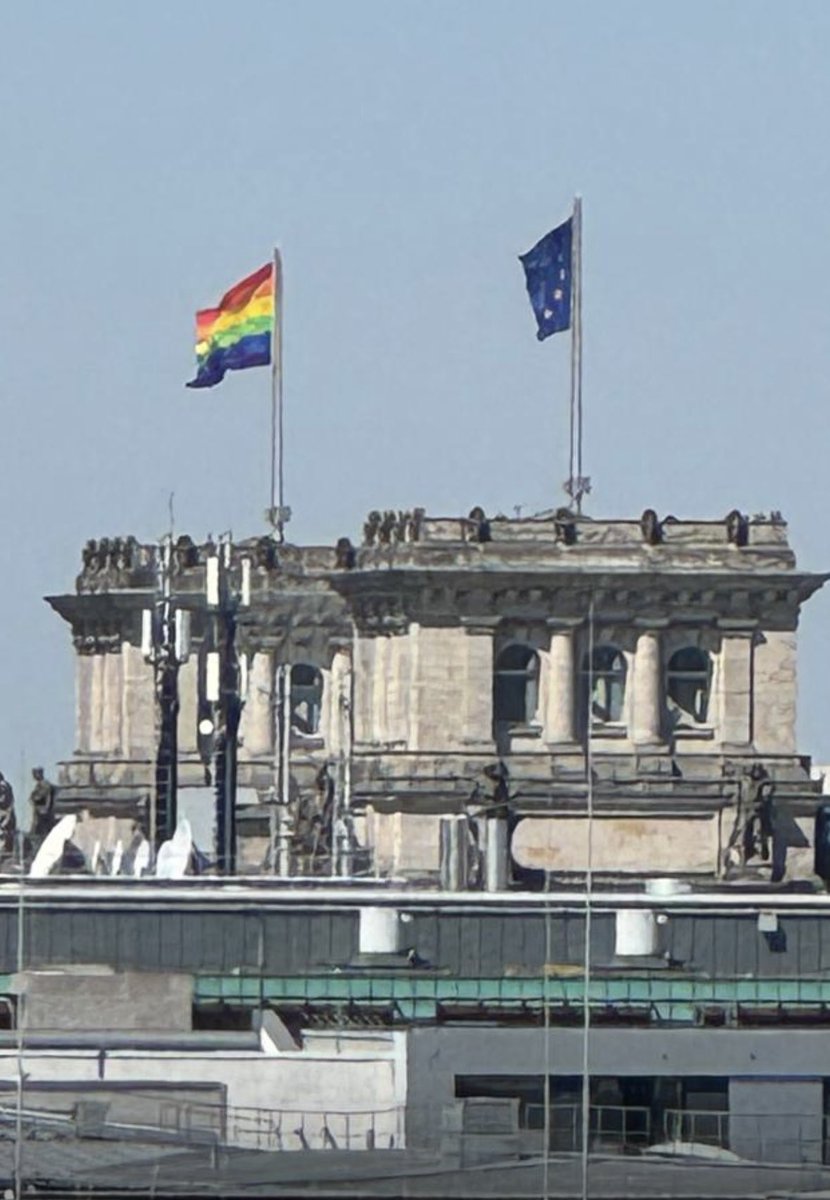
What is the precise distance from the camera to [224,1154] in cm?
9575

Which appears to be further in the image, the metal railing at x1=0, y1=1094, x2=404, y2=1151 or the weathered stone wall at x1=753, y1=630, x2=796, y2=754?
the weathered stone wall at x1=753, y1=630, x2=796, y2=754

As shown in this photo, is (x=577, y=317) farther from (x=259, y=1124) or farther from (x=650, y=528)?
(x=259, y=1124)

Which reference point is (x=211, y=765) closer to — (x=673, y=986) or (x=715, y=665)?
(x=715, y=665)

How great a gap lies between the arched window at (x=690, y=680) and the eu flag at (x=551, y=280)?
354 inches

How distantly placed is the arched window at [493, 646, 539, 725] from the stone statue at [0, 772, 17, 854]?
1434 cm

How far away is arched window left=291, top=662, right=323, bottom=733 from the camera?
188m

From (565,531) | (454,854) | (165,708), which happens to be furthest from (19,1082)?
(565,531)

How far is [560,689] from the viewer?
171125 mm

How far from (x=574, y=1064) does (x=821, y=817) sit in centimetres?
6713

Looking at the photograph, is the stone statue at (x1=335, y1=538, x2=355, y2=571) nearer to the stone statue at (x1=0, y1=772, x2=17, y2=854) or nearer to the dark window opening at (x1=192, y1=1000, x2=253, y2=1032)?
the stone statue at (x1=0, y1=772, x2=17, y2=854)

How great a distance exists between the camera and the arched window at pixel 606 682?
171m

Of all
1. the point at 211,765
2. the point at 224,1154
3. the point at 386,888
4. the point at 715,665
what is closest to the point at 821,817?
the point at 715,665

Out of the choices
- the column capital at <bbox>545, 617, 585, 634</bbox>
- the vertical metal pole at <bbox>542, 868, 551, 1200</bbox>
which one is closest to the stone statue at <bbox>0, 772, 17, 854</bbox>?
the column capital at <bbox>545, 617, 585, 634</bbox>

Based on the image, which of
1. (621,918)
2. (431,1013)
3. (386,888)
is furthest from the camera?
(386,888)
